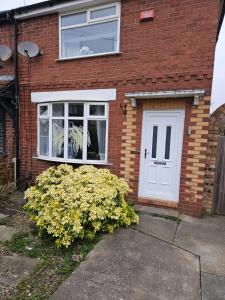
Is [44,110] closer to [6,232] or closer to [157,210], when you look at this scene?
[6,232]

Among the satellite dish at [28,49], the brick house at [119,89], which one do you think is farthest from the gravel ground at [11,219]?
the satellite dish at [28,49]

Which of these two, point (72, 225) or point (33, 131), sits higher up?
point (33, 131)

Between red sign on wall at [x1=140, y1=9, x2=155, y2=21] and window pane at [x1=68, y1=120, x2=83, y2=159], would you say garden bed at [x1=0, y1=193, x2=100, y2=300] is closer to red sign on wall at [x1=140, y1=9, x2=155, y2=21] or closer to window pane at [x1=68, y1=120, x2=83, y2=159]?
window pane at [x1=68, y1=120, x2=83, y2=159]

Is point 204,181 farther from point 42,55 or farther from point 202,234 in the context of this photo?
point 42,55

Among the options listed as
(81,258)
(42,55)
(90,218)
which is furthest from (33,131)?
(81,258)

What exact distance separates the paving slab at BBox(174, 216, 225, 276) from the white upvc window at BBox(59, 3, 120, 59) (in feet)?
14.6

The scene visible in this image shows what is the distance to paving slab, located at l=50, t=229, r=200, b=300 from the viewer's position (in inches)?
105

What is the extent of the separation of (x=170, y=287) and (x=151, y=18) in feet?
17.6

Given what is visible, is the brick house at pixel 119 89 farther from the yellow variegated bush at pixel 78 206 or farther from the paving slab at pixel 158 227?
the yellow variegated bush at pixel 78 206

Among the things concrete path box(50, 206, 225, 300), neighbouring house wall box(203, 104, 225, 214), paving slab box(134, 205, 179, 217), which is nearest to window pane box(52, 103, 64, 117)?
paving slab box(134, 205, 179, 217)

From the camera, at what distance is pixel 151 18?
17.2 ft

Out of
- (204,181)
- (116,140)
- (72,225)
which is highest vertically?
(116,140)

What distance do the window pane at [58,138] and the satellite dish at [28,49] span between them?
1996mm

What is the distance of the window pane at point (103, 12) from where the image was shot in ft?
18.6
